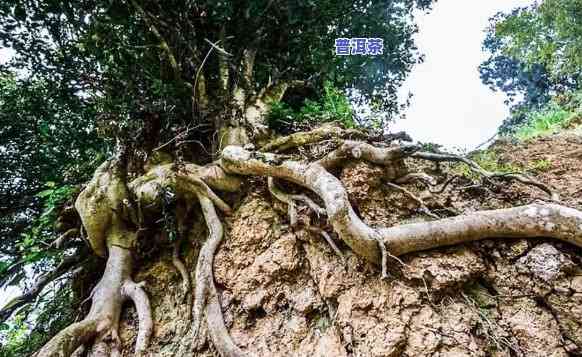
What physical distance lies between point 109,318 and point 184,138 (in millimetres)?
2579

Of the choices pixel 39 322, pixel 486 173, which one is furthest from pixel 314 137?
pixel 39 322

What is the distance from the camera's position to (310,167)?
10.9 ft

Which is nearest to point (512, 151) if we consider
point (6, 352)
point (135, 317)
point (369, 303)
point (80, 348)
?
point (369, 303)

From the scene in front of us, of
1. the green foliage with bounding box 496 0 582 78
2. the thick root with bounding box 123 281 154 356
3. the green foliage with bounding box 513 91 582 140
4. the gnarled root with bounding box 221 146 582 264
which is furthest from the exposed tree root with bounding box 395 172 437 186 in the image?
the green foliage with bounding box 496 0 582 78

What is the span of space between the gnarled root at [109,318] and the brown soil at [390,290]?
15 cm

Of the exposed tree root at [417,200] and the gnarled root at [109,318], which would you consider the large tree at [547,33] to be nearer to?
the exposed tree root at [417,200]

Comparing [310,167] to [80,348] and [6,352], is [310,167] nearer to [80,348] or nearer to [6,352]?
[80,348]

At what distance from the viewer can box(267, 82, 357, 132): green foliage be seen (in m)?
4.94

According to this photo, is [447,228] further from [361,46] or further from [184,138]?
[184,138]

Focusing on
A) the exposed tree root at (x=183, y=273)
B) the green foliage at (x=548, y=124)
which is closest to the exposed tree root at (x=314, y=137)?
the exposed tree root at (x=183, y=273)

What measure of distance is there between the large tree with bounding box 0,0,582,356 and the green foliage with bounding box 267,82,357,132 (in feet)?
0.58

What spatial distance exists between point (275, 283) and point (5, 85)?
6.77m

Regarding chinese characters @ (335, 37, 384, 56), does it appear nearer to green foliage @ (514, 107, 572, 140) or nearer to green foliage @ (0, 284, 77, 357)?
green foliage @ (514, 107, 572, 140)

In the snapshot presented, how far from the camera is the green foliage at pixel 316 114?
4941 millimetres
